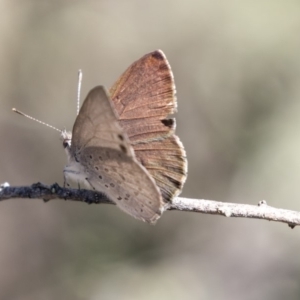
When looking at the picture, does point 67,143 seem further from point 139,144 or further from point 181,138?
point 181,138

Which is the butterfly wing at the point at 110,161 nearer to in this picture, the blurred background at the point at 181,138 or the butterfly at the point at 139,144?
the butterfly at the point at 139,144

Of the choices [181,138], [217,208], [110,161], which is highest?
[110,161]

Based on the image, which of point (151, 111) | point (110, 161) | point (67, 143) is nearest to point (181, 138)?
point (67, 143)

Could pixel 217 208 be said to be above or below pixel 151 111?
below

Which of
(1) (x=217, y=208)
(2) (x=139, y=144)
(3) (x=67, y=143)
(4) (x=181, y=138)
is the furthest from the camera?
(4) (x=181, y=138)

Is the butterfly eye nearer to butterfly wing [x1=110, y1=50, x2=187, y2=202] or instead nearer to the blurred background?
butterfly wing [x1=110, y1=50, x2=187, y2=202]

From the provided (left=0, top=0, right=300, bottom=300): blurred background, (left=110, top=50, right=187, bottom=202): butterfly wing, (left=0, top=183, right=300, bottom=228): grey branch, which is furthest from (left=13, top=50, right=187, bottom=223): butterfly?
(left=0, top=0, right=300, bottom=300): blurred background
